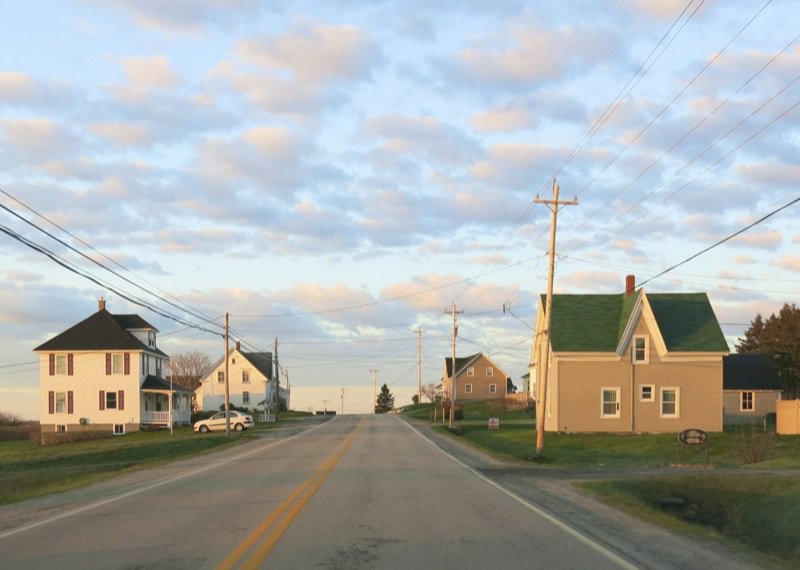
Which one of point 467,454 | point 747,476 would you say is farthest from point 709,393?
point 747,476

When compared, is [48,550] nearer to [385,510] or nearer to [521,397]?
[385,510]

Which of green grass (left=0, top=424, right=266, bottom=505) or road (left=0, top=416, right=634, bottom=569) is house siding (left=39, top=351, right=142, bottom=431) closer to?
green grass (left=0, top=424, right=266, bottom=505)

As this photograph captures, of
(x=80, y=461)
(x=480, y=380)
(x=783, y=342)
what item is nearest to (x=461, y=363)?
(x=480, y=380)

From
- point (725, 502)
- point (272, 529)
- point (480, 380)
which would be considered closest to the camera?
point (272, 529)

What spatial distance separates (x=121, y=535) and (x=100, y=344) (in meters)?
57.1

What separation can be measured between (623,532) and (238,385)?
323ft

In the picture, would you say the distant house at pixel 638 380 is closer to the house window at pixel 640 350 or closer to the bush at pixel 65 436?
the house window at pixel 640 350

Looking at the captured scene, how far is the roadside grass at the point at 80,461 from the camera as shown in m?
23.6

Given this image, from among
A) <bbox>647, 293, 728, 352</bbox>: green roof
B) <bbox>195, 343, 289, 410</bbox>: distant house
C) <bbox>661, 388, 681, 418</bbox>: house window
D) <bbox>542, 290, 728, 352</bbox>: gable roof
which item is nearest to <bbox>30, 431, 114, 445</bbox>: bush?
<bbox>542, 290, 728, 352</bbox>: gable roof

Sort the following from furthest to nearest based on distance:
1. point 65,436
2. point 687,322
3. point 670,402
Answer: point 65,436 → point 687,322 → point 670,402

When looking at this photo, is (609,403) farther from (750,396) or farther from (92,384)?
(92,384)

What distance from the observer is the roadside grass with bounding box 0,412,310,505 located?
23.6m

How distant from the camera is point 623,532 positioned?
12.9 meters

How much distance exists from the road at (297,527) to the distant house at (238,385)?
85.2m
